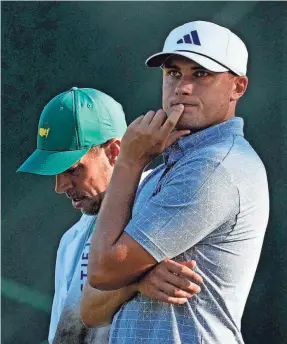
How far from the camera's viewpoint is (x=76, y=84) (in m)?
4.96

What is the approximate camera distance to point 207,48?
2.47 meters

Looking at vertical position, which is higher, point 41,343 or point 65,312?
point 65,312

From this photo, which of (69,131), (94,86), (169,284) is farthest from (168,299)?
(94,86)

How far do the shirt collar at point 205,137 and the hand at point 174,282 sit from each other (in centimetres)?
32

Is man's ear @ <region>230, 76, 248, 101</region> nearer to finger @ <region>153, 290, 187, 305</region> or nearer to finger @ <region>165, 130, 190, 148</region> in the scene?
finger @ <region>165, 130, 190, 148</region>

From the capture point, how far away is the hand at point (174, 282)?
225 centimetres

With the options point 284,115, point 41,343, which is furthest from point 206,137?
point 41,343

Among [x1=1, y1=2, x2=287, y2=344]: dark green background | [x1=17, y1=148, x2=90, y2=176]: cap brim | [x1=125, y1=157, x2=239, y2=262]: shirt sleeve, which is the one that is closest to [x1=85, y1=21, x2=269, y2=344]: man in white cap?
[x1=125, y1=157, x2=239, y2=262]: shirt sleeve

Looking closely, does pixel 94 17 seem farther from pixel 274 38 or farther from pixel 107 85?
pixel 274 38

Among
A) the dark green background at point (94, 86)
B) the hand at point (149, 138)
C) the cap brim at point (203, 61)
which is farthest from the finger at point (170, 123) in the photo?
the dark green background at point (94, 86)

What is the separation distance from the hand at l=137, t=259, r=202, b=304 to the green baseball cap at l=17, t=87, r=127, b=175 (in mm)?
834

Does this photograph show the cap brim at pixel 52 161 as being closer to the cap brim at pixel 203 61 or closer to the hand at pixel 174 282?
the cap brim at pixel 203 61

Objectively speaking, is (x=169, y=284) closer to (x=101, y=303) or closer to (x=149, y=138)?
(x=101, y=303)

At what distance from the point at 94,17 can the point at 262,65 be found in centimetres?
94
